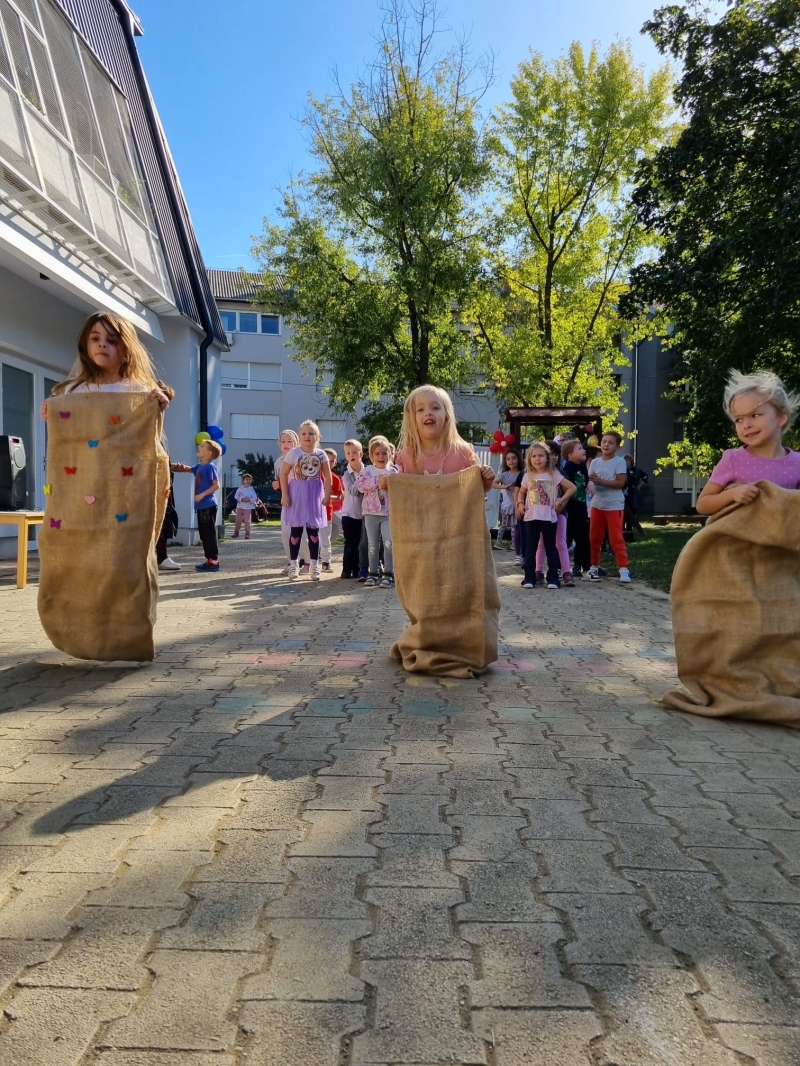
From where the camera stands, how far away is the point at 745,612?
448 cm

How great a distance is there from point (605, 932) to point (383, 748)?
1.77 m

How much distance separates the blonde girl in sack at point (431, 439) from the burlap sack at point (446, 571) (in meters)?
0.30

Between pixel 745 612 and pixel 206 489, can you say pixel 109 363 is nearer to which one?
pixel 745 612

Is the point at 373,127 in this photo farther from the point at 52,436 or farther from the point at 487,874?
the point at 487,874

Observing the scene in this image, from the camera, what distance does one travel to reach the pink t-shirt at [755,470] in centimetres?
445

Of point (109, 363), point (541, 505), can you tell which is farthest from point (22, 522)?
point (541, 505)

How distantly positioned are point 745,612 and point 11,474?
327 inches

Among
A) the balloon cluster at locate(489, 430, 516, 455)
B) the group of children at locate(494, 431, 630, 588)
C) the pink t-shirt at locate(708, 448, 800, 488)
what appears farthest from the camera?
the balloon cluster at locate(489, 430, 516, 455)

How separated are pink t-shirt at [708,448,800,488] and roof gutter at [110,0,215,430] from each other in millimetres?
16044

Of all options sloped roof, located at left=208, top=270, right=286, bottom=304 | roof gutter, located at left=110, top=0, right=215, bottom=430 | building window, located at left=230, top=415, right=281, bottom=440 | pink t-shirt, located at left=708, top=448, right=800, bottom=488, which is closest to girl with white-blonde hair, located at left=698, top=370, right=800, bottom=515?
pink t-shirt, located at left=708, top=448, right=800, bottom=488

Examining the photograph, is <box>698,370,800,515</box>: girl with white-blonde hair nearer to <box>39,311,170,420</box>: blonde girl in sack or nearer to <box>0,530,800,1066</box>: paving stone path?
<box>0,530,800,1066</box>: paving stone path

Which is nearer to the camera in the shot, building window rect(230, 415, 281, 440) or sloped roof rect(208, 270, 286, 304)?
sloped roof rect(208, 270, 286, 304)

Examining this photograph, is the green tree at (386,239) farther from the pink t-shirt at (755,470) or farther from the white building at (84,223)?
the pink t-shirt at (755,470)

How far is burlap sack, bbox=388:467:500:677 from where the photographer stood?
5.48m
